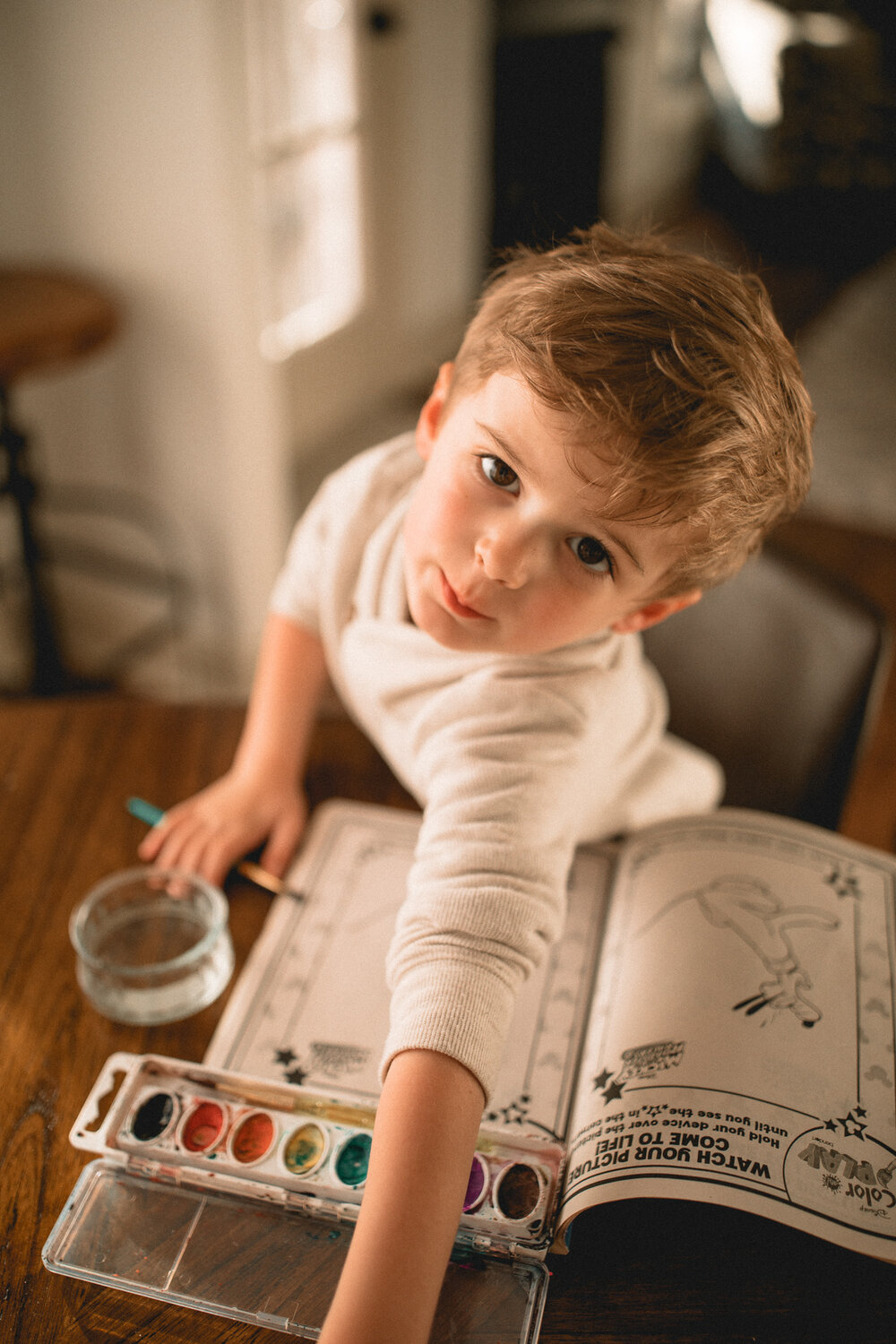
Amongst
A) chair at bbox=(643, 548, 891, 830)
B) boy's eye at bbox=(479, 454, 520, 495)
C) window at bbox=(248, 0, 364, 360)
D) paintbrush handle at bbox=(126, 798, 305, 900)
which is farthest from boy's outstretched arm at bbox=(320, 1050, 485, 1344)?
window at bbox=(248, 0, 364, 360)

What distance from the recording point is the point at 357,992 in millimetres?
603

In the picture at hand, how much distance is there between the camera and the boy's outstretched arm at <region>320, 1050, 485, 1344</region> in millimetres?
419

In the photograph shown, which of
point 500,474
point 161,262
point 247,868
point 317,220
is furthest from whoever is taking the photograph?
point 317,220

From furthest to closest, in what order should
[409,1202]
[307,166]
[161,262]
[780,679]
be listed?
[307,166] < [161,262] < [780,679] < [409,1202]

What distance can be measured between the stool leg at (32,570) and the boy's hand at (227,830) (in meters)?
0.99

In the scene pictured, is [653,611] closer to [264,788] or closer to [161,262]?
[264,788]

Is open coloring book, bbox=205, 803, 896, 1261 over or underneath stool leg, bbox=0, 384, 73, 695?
underneath

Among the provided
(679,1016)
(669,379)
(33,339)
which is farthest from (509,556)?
(33,339)

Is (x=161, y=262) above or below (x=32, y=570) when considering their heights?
above

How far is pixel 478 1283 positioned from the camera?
0.47 metres

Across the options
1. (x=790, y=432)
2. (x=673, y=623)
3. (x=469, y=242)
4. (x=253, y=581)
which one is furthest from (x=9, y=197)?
(x=469, y=242)

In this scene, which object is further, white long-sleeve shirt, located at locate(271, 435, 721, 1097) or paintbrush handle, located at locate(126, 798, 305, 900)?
paintbrush handle, located at locate(126, 798, 305, 900)

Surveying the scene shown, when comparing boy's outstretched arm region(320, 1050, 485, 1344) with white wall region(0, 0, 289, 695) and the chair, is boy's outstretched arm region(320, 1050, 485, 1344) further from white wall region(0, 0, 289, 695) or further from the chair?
white wall region(0, 0, 289, 695)

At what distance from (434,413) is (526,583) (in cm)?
17
